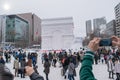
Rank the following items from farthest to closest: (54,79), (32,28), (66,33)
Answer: (32,28) → (66,33) → (54,79)

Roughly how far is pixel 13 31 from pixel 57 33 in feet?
117

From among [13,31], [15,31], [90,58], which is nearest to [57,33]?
[13,31]

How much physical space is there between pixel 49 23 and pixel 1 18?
40927mm

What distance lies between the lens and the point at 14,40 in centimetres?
10019

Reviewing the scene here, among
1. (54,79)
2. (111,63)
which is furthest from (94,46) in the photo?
(54,79)

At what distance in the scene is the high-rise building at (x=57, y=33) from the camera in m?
63.3

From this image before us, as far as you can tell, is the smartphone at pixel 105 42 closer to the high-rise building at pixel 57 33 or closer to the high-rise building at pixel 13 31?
the high-rise building at pixel 57 33

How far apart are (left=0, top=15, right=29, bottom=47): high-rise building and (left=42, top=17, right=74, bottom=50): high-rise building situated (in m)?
29.5

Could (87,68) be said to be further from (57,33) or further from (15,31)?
(15,31)

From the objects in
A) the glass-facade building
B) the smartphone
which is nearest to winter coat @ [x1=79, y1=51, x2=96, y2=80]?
the smartphone

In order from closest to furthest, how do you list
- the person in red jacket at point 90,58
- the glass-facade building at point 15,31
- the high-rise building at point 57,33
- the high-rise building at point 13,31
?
the person in red jacket at point 90,58, the high-rise building at point 57,33, the high-rise building at point 13,31, the glass-facade building at point 15,31

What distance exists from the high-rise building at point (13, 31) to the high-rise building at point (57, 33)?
29467mm

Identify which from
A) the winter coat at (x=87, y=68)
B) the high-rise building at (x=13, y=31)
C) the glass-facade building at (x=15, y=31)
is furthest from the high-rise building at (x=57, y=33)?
the winter coat at (x=87, y=68)

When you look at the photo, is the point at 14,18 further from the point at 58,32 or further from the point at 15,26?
the point at 58,32
